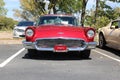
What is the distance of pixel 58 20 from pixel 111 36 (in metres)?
2.30

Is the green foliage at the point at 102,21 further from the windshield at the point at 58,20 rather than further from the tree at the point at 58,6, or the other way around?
the windshield at the point at 58,20

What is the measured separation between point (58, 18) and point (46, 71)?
14.7ft

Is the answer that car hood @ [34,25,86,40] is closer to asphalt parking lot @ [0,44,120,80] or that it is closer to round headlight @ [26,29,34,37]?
round headlight @ [26,29,34,37]

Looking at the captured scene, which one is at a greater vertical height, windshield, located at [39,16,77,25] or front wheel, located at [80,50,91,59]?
windshield, located at [39,16,77,25]

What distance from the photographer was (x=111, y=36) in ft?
46.0

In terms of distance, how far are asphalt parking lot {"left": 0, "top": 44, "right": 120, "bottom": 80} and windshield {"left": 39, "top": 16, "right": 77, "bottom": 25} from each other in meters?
1.26

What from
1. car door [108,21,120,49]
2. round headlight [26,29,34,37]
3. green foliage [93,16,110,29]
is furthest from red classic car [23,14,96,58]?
green foliage [93,16,110,29]

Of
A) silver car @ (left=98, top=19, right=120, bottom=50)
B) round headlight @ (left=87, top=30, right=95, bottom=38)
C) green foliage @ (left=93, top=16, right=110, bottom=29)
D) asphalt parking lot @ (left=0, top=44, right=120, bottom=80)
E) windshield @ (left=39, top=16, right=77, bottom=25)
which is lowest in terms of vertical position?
green foliage @ (left=93, top=16, right=110, bottom=29)

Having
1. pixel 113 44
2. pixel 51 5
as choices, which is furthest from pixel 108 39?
pixel 51 5

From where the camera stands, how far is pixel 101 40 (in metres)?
15.7

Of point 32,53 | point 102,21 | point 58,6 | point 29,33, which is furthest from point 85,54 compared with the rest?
point 58,6

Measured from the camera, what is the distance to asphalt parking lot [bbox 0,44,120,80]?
8258mm

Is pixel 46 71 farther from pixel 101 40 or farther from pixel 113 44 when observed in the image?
pixel 101 40

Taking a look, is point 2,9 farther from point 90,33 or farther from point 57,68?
point 57,68
